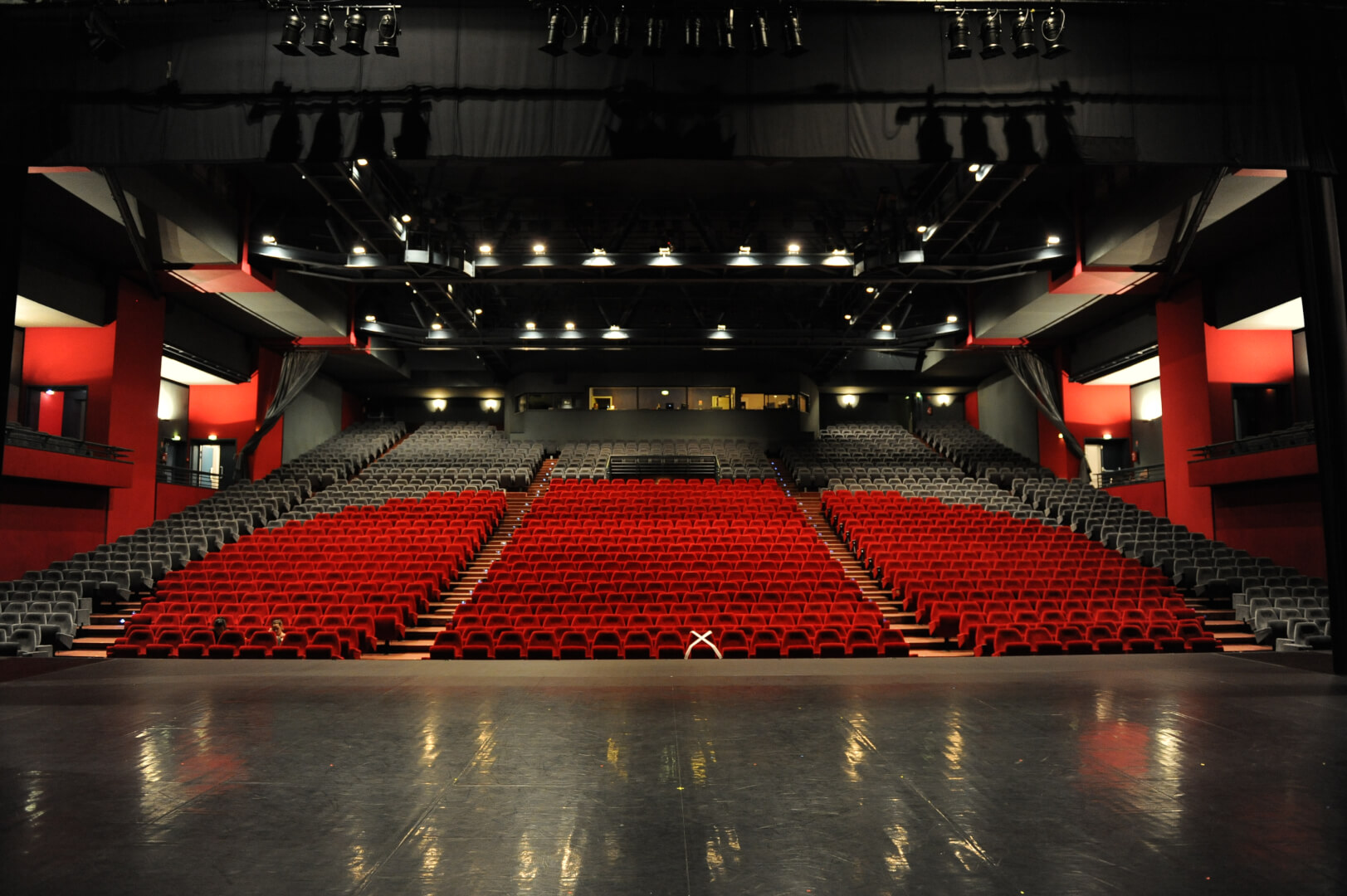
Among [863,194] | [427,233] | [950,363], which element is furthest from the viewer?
[950,363]

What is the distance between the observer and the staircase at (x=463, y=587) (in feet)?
29.6

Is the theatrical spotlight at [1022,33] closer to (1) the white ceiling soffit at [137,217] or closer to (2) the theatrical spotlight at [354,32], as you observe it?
(2) the theatrical spotlight at [354,32]

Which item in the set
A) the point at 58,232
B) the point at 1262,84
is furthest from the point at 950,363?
the point at 58,232

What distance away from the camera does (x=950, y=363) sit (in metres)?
24.0

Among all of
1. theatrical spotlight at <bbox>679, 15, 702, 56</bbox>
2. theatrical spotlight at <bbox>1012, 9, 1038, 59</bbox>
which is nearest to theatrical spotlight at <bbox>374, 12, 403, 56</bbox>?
theatrical spotlight at <bbox>679, 15, 702, 56</bbox>

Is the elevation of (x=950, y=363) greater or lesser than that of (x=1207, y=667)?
greater

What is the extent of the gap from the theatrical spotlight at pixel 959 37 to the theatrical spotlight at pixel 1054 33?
1.87 ft

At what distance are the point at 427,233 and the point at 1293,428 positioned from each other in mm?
13871

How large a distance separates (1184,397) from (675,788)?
14.9 meters

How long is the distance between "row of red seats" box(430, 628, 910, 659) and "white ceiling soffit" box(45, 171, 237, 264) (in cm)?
779

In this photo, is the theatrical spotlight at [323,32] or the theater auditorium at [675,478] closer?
the theater auditorium at [675,478]

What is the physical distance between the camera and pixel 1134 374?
18.5 m

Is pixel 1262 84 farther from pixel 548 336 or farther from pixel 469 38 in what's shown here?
pixel 548 336

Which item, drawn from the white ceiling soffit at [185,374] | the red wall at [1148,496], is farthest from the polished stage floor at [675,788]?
the white ceiling soffit at [185,374]
